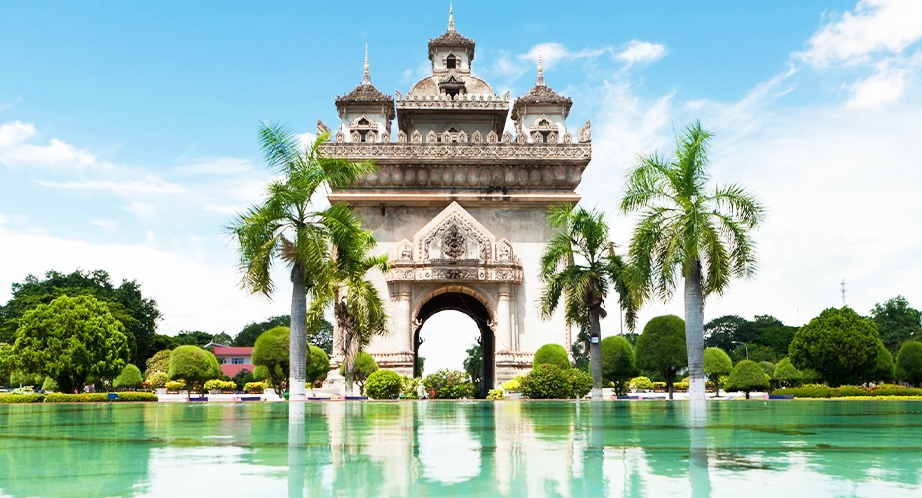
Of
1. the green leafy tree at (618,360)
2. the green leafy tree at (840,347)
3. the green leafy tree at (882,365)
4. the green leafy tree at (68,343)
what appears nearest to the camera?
the green leafy tree at (68,343)

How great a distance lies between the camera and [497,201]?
3391cm

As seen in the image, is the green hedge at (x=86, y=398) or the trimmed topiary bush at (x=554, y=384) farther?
the green hedge at (x=86, y=398)

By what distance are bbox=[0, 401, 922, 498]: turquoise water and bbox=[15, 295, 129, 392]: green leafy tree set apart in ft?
84.7

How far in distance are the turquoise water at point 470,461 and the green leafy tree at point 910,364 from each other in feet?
111

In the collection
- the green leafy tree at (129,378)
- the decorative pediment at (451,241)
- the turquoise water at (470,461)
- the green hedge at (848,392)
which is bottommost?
the green hedge at (848,392)

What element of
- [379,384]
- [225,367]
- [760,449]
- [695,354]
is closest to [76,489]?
[760,449]

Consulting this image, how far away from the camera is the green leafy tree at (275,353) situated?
3425 centimetres

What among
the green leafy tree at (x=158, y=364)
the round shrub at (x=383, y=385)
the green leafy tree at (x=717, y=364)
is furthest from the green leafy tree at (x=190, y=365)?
the green leafy tree at (x=717, y=364)

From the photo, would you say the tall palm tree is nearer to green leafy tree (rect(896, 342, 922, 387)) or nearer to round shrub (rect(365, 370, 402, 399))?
round shrub (rect(365, 370, 402, 399))

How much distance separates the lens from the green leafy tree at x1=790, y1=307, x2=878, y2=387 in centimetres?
3506

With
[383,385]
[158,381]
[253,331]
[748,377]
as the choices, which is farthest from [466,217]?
[253,331]

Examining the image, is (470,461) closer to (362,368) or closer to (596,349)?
(596,349)

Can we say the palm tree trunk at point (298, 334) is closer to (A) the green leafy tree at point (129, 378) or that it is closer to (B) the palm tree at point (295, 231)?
(B) the palm tree at point (295, 231)

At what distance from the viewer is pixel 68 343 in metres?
33.8
